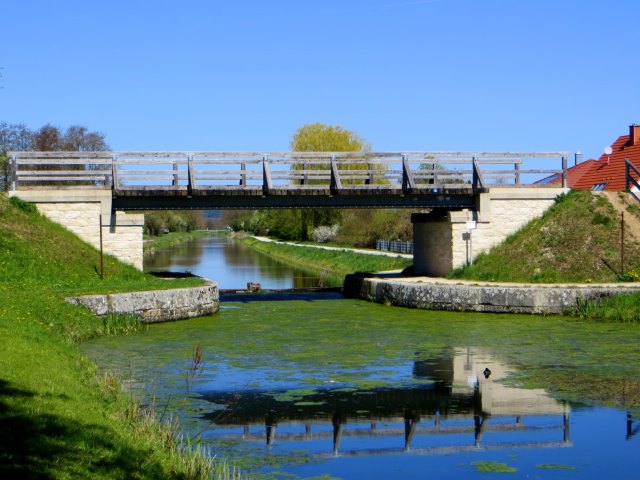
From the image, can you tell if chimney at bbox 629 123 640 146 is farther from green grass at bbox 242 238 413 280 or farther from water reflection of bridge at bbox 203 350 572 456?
water reflection of bridge at bbox 203 350 572 456

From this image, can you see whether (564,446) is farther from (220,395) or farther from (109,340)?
(109,340)

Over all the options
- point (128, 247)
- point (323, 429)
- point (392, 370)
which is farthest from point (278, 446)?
point (128, 247)

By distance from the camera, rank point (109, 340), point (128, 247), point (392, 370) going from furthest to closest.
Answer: point (128, 247) → point (109, 340) → point (392, 370)

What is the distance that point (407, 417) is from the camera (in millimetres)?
14891

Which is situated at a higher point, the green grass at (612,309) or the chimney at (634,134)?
the chimney at (634,134)

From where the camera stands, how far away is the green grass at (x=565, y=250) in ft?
103

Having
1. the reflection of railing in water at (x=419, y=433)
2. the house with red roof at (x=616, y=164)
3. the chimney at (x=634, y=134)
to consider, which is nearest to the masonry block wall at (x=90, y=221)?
the reflection of railing in water at (x=419, y=433)

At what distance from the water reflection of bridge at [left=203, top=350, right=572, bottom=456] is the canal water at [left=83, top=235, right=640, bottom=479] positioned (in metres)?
0.03

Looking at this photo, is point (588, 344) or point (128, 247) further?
point (128, 247)

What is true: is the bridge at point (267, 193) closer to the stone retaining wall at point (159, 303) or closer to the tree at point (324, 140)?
the stone retaining wall at point (159, 303)

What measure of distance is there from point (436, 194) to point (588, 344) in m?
12.5

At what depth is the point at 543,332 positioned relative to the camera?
2400 cm

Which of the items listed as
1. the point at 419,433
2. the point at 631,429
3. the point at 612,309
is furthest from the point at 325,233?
the point at 631,429

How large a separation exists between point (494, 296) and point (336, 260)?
31020mm
